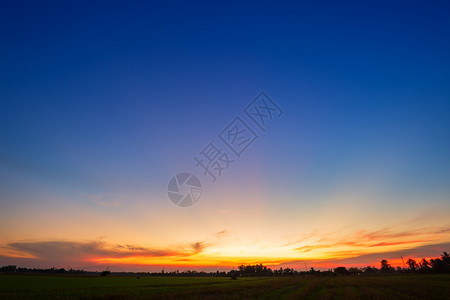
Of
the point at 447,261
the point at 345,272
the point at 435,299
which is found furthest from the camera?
the point at 345,272

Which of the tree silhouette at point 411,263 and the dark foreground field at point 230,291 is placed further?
the tree silhouette at point 411,263

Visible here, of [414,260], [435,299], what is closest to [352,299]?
[435,299]

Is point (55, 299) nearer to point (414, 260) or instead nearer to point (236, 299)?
point (236, 299)

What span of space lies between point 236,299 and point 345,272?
209320 millimetres

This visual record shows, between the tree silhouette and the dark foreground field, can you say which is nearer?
the dark foreground field

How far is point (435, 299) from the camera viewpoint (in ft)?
74.9

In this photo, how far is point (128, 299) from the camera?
2536 centimetres

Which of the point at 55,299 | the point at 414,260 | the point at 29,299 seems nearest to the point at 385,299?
the point at 55,299

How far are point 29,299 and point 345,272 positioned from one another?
221 meters

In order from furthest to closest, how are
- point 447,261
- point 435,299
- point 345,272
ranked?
1. point 345,272
2. point 447,261
3. point 435,299

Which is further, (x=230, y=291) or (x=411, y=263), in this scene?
(x=411, y=263)

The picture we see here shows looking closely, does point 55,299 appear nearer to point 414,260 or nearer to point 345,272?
point 345,272

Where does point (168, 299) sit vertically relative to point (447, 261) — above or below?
below

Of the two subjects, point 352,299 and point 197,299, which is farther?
point 197,299
